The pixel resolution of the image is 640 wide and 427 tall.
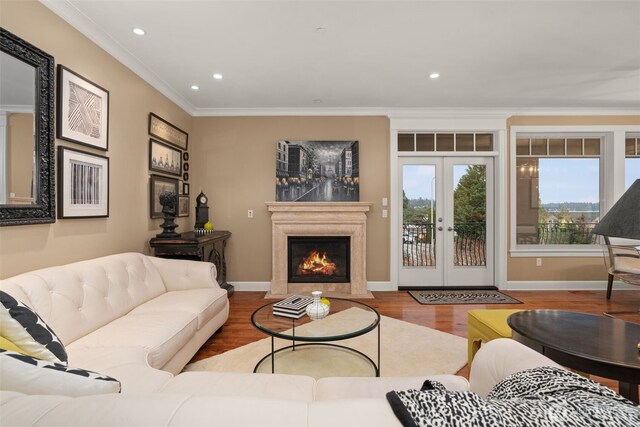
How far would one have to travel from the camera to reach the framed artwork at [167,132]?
10.8 feet

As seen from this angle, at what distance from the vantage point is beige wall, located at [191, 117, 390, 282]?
14.3ft

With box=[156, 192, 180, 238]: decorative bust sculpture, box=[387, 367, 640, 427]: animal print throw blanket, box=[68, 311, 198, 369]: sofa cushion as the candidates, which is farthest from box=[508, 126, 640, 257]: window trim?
box=[156, 192, 180, 238]: decorative bust sculpture

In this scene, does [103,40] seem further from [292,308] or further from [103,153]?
[292,308]

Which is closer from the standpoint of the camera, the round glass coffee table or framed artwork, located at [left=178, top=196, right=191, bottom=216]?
the round glass coffee table

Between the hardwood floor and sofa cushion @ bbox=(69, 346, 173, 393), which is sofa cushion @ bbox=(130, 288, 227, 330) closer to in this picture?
the hardwood floor

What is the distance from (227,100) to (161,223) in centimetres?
184

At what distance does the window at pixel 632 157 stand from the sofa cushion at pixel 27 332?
651 cm

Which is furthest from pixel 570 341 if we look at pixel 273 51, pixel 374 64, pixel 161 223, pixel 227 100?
pixel 227 100

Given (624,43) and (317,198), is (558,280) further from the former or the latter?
(317,198)

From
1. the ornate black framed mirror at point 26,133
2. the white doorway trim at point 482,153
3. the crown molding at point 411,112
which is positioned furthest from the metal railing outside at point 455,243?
the ornate black framed mirror at point 26,133

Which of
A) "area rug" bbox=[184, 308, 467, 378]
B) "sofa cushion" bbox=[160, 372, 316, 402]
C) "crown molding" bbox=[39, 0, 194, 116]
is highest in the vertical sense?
"crown molding" bbox=[39, 0, 194, 116]

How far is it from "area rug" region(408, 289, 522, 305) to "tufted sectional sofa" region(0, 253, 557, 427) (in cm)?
264

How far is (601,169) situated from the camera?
4.45m

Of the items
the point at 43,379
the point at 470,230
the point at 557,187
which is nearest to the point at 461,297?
the point at 470,230
